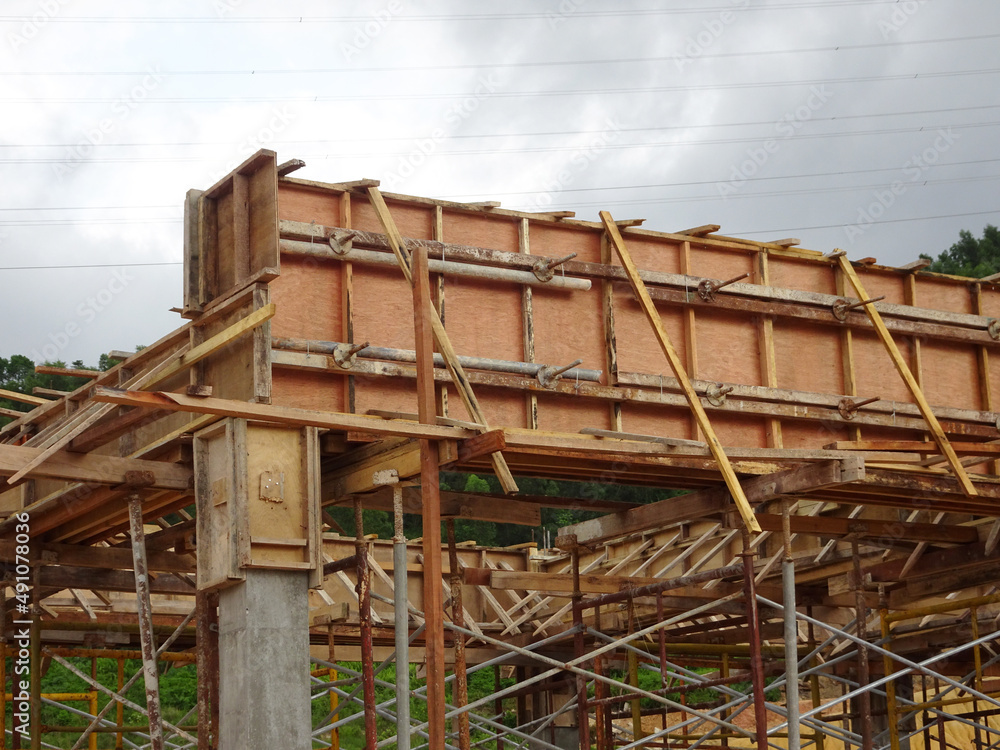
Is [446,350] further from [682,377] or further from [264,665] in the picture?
[264,665]

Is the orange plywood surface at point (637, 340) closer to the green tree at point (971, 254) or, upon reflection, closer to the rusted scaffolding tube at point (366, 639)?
the rusted scaffolding tube at point (366, 639)

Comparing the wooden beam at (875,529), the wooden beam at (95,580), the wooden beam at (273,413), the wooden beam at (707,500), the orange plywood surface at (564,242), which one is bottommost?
the wooden beam at (95,580)

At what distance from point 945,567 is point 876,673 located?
2569 millimetres

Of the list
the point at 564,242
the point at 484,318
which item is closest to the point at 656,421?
the point at 564,242

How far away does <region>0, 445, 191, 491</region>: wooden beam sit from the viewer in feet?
36.3

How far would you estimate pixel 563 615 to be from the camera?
1989 centimetres

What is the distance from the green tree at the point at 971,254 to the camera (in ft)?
217

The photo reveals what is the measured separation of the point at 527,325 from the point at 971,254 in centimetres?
6163

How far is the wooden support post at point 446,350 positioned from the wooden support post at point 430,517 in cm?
8

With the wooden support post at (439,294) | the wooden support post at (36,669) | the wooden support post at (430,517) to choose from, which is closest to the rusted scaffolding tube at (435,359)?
the wooden support post at (439,294)

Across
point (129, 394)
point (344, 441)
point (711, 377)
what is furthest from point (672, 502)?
point (129, 394)

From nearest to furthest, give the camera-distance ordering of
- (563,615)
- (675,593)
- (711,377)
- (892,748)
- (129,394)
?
(129,394) < (711,377) < (892,748) < (675,593) < (563,615)

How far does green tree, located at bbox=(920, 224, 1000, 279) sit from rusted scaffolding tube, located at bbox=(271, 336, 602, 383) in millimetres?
56286

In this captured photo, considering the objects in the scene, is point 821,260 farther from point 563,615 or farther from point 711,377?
point 563,615
